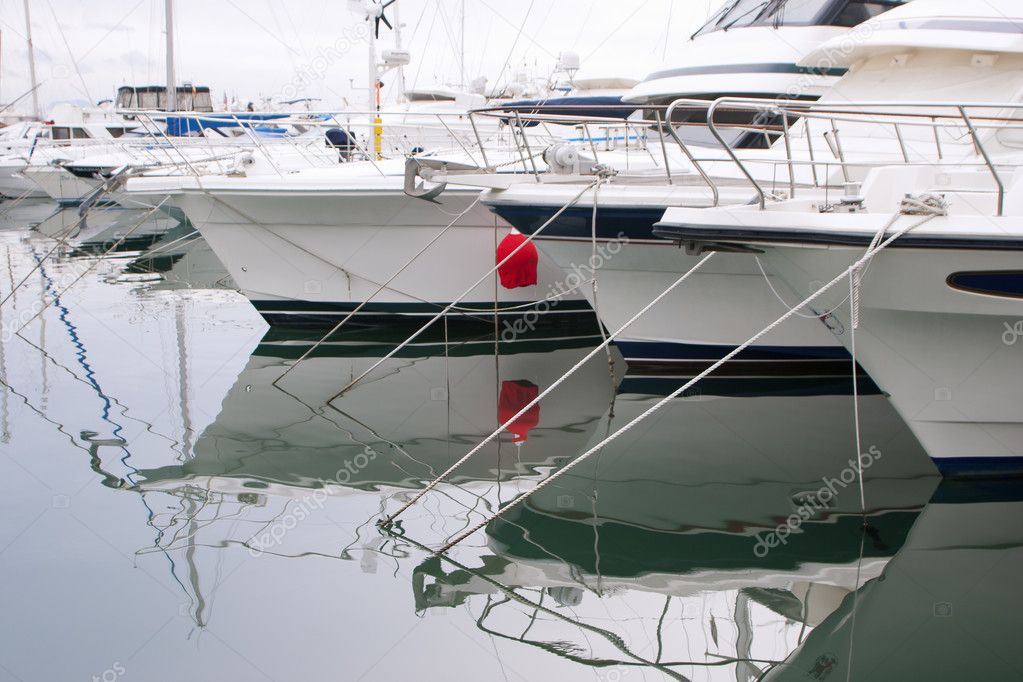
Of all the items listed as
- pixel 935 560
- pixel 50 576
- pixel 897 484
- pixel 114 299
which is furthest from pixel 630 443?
pixel 114 299

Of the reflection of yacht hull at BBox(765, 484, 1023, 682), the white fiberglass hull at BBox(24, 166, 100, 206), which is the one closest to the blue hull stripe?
the reflection of yacht hull at BBox(765, 484, 1023, 682)

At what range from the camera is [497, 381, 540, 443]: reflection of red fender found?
720 cm

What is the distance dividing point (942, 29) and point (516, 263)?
445 cm

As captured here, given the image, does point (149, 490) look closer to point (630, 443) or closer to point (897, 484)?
point (630, 443)

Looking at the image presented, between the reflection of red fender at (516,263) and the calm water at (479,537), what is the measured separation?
144 cm

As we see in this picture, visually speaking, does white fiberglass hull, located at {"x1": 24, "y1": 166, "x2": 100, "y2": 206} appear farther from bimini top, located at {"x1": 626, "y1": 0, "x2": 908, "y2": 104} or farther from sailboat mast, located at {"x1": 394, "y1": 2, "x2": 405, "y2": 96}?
bimini top, located at {"x1": 626, "y1": 0, "x2": 908, "y2": 104}

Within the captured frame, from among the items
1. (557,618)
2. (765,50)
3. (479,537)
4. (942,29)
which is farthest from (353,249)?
(557,618)

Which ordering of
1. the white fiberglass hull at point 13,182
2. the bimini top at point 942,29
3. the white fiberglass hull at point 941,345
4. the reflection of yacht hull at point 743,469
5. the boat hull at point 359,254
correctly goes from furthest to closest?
the white fiberglass hull at point 13,182
the boat hull at point 359,254
the bimini top at point 942,29
the reflection of yacht hull at point 743,469
the white fiberglass hull at point 941,345

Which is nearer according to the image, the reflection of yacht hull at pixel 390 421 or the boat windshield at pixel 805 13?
the reflection of yacht hull at pixel 390 421

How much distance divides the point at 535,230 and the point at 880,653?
15.4 feet

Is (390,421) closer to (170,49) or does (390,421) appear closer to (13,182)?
(170,49)

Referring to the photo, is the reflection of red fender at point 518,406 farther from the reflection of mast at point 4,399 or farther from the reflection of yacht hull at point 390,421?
the reflection of mast at point 4,399

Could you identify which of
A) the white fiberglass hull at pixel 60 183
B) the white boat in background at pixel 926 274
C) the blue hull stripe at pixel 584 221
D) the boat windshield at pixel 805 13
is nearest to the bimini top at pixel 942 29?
the boat windshield at pixel 805 13

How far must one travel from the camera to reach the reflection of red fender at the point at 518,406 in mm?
7202
